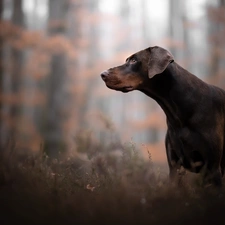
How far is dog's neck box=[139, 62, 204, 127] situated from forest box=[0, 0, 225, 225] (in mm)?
522

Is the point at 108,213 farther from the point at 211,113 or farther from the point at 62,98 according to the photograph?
the point at 62,98

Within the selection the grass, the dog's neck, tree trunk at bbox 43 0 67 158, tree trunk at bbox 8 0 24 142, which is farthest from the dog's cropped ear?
tree trunk at bbox 8 0 24 142

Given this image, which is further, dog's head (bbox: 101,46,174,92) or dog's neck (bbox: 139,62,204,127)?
dog's neck (bbox: 139,62,204,127)

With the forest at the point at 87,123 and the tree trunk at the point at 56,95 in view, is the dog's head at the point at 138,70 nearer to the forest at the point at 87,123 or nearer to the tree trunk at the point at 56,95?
the forest at the point at 87,123

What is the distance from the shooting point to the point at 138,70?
3.79m

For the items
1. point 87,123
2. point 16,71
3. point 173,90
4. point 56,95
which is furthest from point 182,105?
point 87,123

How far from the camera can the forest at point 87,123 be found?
8.22 feet

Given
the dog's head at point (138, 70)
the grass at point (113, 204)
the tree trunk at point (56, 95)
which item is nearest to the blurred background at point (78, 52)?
the tree trunk at point (56, 95)

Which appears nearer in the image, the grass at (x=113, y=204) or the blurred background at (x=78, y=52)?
the grass at (x=113, y=204)

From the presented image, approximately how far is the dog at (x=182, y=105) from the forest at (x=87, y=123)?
274 mm

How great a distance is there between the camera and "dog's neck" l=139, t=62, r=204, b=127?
3.71 meters

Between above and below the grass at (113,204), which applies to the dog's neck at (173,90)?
above

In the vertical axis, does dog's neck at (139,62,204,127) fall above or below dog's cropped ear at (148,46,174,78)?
below

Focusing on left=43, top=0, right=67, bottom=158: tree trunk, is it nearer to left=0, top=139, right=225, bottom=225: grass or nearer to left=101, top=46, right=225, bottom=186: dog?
left=101, top=46, right=225, bottom=186: dog
